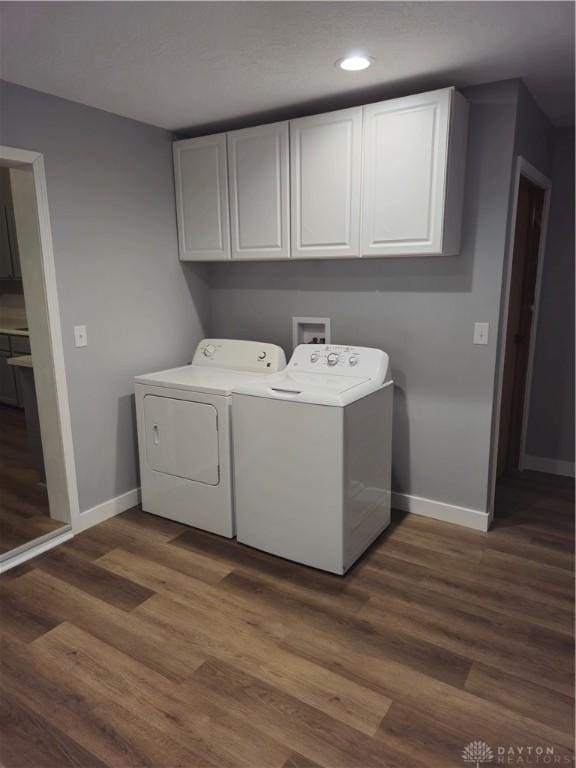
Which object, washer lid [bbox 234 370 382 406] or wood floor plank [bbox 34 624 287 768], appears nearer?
wood floor plank [bbox 34 624 287 768]

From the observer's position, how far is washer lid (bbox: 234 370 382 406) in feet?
7.42

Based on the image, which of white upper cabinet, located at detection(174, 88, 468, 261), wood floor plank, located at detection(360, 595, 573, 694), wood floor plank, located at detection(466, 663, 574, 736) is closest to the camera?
wood floor plank, located at detection(466, 663, 574, 736)

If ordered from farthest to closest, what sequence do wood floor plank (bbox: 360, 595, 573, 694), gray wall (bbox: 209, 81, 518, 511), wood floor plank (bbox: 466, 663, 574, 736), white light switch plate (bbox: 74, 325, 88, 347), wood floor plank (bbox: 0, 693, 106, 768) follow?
white light switch plate (bbox: 74, 325, 88, 347) < gray wall (bbox: 209, 81, 518, 511) < wood floor plank (bbox: 360, 595, 573, 694) < wood floor plank (bbox: 466, 663, 574, 736) < wood floor plank (bbox: 0, 693, 106, 768)

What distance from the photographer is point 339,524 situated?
90.8 inches

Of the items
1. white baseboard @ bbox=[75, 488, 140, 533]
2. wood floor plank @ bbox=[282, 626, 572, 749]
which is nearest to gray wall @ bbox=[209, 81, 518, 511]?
wood floor plank @ bbox=[282, 626, 572, 749]

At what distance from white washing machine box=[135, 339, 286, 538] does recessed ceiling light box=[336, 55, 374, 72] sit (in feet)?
4.81

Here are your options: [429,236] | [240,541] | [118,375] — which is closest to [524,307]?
[429,236]

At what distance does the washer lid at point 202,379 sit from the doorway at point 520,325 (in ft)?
5.36

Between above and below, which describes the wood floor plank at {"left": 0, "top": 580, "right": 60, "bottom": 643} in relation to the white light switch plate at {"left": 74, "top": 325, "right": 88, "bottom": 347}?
below

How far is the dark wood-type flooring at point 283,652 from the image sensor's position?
5.21ft

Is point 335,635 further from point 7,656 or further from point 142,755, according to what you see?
point 7,656

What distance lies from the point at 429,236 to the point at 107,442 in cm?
211

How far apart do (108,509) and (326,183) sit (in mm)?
2239

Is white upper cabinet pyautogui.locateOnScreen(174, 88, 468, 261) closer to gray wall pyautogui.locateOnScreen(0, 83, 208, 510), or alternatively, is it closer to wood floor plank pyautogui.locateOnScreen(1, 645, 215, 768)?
gray wall pyautogui.locateOnScreen(0, 83, 208, 510)
